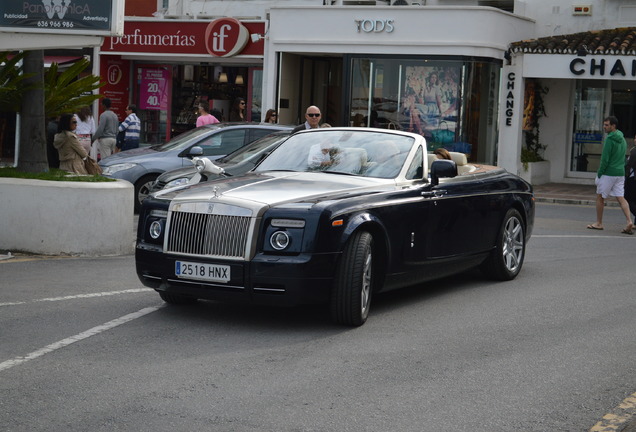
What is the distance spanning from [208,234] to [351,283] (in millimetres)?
1157

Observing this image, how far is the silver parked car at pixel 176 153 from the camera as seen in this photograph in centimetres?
1678

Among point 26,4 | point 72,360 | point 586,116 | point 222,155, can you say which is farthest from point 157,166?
point 586,116

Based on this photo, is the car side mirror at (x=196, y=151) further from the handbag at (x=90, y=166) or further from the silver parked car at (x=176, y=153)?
the handbag at (x=90, y=166)

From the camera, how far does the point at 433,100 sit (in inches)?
1026

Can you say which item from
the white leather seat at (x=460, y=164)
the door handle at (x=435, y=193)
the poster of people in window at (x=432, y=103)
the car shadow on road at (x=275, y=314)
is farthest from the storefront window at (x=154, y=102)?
the door handle at (x=435, y=193)

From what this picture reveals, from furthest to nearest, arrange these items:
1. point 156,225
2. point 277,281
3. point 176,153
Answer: point 176,153, point 156,225, point 277,281

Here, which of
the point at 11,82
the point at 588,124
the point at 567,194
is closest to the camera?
the point at 11,82

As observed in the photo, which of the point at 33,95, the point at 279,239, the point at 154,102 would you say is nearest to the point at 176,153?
the point at 33,95

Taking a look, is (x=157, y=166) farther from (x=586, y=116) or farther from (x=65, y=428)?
(x=586, y=116)

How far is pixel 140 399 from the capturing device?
19.3ft

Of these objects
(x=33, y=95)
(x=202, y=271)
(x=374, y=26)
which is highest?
(x=374, y=26)

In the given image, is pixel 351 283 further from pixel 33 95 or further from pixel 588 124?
pixel 588 124

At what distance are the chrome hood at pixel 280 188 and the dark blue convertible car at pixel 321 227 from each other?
0.01 meters

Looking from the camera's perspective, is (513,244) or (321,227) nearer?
(321,227)
